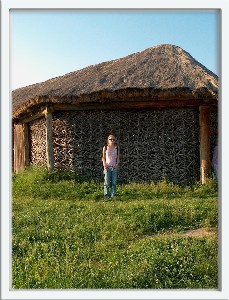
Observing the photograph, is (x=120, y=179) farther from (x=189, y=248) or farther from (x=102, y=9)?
(x=102, y=9)

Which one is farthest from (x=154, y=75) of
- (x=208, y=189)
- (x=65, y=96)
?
(x=208, y=189)

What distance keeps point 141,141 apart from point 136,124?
320mm

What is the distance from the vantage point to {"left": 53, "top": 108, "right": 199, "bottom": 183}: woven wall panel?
10125 millimetres

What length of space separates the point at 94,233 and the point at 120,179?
4.41 meters

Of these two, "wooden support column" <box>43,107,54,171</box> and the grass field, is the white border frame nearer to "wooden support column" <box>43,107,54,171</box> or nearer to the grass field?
the grass field

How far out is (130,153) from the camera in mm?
10273

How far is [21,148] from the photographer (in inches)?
460

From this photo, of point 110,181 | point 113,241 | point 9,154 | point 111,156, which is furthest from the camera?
point 110,181

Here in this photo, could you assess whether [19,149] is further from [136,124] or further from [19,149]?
[136,124]

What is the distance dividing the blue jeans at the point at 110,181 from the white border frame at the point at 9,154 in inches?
201

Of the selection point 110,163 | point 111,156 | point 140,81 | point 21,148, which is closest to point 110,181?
point 110,163

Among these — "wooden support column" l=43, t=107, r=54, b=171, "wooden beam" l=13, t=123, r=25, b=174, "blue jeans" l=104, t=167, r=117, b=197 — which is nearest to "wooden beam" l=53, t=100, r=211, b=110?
"wooden support column" l=43, t=107, r=54, b=171

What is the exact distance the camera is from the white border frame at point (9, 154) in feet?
10.7

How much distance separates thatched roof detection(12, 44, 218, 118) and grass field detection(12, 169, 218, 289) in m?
1.79
